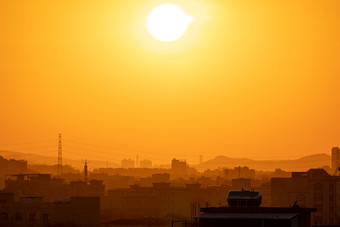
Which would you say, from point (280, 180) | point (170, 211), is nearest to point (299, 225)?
point (280, 180)

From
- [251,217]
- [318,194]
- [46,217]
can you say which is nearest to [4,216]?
[46,217]

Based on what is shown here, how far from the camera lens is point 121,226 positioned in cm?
13388

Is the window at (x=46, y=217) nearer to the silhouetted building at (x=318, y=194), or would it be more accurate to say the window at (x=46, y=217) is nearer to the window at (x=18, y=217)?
the window at (x=18, y=217)

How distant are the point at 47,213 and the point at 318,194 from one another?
56.4m

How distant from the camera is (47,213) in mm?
124875

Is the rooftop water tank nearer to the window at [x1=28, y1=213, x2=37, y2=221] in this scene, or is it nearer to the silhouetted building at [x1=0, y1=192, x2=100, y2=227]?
the silhouetted building at [x1=0, y1=192, x2=100, y2=227]

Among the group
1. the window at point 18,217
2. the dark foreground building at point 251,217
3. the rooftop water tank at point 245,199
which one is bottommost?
the window at point 18,217

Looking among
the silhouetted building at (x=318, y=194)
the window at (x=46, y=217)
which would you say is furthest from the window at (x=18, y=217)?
the silhouetted building at (x=318, y=194)

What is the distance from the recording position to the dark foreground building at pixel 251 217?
59.3m

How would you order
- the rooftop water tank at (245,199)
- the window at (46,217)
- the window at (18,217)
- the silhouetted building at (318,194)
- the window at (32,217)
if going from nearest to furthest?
the rooftop water tank at (245,199), the window at (46,217), the window at (32,217), the window at (18,217), the silhouetted building at (318,194)

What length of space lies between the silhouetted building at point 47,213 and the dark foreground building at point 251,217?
63.8 meters

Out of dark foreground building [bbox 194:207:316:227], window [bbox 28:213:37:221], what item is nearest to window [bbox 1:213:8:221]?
window [bbox 28:213:37:221]

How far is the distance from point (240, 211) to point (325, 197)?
9850 centimetres

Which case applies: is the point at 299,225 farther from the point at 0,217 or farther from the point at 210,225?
the point at 0,217
